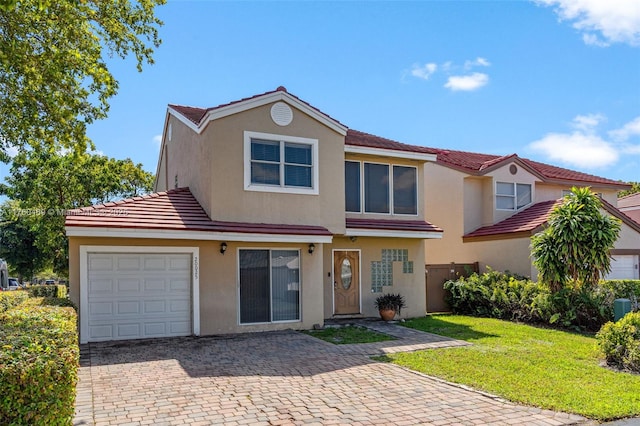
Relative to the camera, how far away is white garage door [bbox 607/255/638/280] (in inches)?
851

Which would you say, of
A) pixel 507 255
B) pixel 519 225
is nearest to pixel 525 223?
pixel 519 225

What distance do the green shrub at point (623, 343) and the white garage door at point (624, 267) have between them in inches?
470

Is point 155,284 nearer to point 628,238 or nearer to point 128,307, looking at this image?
point 128,307

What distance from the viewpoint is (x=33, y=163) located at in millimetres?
27953

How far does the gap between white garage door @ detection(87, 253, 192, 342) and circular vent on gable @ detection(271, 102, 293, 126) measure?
16.0 ft

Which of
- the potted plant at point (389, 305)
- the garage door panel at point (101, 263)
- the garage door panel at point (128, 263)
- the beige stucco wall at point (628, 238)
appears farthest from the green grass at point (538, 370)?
the beige stucco wall at point (628, 238)

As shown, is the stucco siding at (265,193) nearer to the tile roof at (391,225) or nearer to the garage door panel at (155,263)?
the tile roof at (391,225)

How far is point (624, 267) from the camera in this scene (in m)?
21.8

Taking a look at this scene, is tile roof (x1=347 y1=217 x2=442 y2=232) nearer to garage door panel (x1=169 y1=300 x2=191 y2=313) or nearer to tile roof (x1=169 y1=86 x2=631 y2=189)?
tile roof (x1=169 y1=86 x2=631 y2=189)

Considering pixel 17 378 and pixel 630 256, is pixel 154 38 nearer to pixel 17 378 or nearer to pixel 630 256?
pixel 17 378

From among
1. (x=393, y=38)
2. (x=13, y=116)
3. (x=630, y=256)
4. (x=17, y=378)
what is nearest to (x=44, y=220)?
(x=13, y=116)

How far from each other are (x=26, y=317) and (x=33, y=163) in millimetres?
23745

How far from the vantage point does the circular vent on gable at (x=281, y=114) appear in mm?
15148

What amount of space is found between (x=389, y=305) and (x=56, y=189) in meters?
20.0
